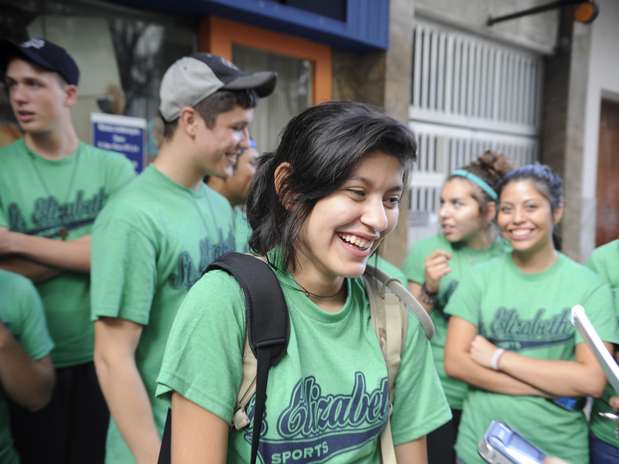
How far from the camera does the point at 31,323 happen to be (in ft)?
6.66

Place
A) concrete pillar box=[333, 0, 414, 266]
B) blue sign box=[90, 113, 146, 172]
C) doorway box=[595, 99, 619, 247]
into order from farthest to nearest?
doorway box=[595, 99, 619, 247], concrete pillar box=[333, 0, 414, 266], blue sign box=[90, 113, 146, 172]

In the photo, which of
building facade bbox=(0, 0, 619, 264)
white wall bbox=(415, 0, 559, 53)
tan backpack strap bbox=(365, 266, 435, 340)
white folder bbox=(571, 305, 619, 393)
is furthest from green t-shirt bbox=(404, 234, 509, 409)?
white wall bbox=(415, 0, 559, 53)

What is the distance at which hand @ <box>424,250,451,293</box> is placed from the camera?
277cm

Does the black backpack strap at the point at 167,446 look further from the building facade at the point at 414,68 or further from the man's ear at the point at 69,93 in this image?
the building facade at the point at 414,68

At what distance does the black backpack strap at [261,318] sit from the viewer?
3.78 ft

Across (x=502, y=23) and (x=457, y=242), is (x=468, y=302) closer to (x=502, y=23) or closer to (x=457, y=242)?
(x=457, y=242)

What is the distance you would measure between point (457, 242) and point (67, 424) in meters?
2.17

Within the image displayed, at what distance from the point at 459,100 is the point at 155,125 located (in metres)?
3.74

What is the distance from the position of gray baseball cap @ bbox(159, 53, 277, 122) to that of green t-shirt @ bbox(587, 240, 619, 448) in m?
1.64

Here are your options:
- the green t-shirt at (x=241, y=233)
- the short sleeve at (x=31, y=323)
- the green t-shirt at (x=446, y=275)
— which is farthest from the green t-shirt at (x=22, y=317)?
the green t-shirt at (x=446, y=275)

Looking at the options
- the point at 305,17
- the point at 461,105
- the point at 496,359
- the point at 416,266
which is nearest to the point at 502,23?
the point at 461,105

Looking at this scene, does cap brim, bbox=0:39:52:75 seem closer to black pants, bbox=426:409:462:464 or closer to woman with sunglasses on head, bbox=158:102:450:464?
woman with sunglasses on head, bbox=158:102:450:464

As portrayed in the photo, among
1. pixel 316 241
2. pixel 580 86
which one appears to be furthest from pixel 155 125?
pixel 580 86

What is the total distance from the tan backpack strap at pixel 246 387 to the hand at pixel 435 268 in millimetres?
1751
